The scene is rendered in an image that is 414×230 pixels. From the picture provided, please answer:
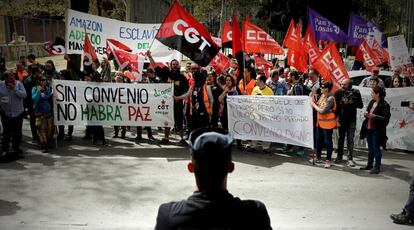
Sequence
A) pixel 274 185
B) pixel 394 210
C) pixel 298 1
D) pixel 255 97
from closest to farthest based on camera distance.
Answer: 1. pixel 394 210
2. pixel 274 185
3. pixel 255 97
4. pixel 298 1

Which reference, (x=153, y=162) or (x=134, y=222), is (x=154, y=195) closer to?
(x=134, y=222)

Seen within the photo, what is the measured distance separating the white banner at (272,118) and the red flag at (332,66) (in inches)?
29.2

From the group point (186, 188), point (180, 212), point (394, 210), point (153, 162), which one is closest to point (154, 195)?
point (186, 188)

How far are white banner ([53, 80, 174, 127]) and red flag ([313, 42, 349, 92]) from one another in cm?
331

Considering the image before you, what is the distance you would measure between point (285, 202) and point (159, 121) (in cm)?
433

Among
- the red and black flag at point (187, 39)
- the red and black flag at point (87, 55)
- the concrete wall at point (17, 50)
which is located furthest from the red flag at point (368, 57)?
the concrete wall at point (17, 50)

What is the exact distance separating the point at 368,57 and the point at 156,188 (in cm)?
801

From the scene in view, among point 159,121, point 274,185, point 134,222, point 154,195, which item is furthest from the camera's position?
point 159,121

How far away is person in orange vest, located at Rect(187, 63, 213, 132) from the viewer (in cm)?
969

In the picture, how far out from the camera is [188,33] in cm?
973

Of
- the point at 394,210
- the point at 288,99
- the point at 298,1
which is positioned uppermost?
the point at 298,1

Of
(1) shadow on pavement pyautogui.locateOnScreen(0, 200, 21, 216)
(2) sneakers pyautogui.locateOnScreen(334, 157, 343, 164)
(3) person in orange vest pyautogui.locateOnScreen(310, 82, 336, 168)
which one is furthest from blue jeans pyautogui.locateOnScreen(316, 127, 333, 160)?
(1) shadow on pavement pyautogui.locateOnScreen(0, 200, 21, 216)

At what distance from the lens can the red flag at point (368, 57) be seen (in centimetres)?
1234

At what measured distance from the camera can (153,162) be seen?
874 cm
